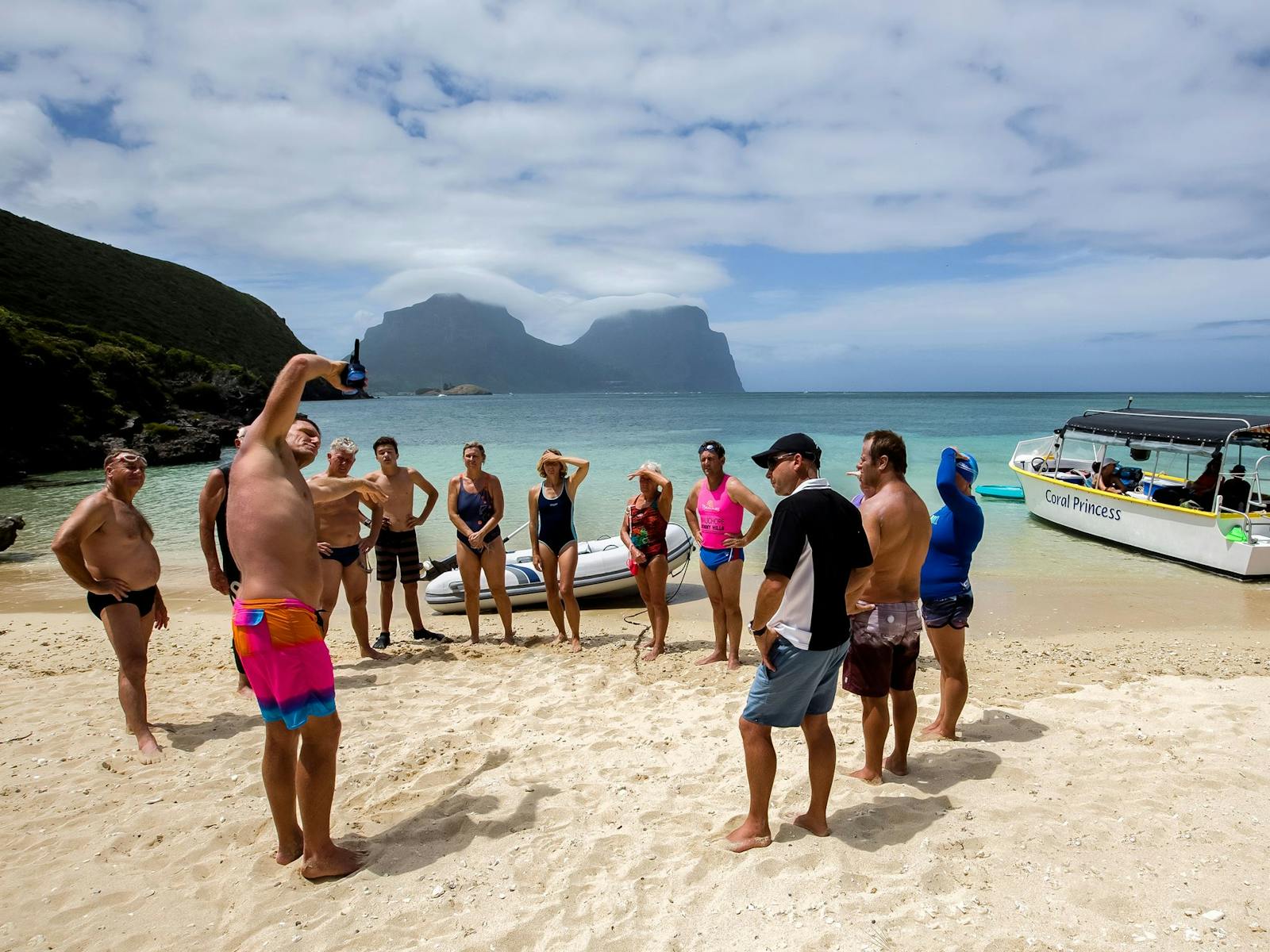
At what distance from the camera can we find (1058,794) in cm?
353

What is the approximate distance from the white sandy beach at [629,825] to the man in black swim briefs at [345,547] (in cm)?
89

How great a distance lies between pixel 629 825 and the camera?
341 centimetres

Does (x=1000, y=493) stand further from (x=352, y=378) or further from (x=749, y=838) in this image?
(x=352, y=378)

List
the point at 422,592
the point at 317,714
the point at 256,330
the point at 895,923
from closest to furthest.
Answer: the point at 895,923 → the point at 317,714 → the point at 422,592 → the point at 256,330

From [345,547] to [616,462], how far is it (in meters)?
24.8

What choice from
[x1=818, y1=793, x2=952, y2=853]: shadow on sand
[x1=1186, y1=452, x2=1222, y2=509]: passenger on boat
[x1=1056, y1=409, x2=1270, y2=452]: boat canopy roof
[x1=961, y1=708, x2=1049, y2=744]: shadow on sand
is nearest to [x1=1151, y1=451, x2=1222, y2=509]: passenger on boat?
[x1=1186, y1=452, x2=1222, y2=509]: passenger on boat

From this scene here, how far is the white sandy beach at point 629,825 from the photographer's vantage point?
2693 mm

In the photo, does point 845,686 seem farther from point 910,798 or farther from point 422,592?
point 422,592

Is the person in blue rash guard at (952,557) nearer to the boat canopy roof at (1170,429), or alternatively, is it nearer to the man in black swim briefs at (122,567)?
the man in black swim briefs at (122,567)

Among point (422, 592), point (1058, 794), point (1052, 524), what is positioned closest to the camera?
point (1058, 794)

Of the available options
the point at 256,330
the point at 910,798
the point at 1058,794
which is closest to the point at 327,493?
the point at 910,798

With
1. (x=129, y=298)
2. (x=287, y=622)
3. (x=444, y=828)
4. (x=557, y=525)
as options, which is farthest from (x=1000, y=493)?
(x=129, y=298)

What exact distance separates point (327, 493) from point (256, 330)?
93.9 meters

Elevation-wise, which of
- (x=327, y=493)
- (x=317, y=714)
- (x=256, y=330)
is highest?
(x=256, y=330)
